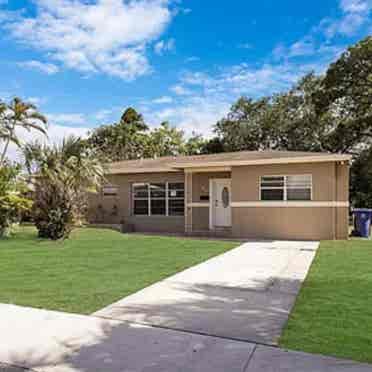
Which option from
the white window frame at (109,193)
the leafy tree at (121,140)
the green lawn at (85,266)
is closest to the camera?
the green lawn at (85,266)

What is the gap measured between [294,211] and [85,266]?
30.8 ft

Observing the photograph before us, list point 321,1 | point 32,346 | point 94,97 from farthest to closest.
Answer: point 94,97 < point 321,1 < point 32,346

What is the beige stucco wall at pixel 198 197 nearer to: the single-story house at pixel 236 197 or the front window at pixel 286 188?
the single-story house at pixel 236 197

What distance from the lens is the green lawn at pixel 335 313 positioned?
4039 millimetres

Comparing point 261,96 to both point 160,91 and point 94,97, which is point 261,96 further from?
point 94,97

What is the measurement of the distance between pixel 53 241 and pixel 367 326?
35.8ft

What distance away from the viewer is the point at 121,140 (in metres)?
37.9

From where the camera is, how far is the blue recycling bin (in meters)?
15.7

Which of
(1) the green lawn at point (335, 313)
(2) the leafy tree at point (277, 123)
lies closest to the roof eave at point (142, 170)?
(1) the green lawn at point (335, 313)

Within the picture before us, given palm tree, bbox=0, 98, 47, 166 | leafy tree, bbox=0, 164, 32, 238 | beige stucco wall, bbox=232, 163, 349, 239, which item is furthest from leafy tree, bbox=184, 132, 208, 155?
leafy tree, bbox=0, 164, 32, 238

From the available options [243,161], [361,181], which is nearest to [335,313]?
[243,161]

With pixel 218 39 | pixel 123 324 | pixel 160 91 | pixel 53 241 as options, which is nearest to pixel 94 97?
pixel 160 91

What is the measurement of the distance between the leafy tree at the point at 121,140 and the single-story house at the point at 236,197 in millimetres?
17234

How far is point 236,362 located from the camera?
367 centimetres
